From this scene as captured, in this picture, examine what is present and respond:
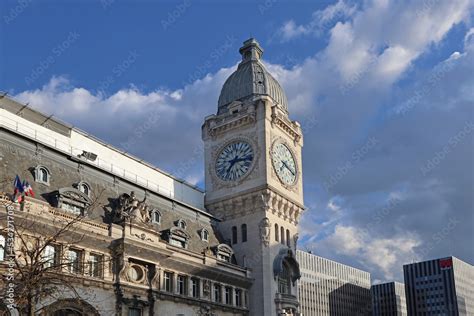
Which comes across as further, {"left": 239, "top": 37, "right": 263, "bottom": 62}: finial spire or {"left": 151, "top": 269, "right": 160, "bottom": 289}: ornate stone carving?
{"left": 239, "top": 37, "right": 263, "bottom": 62}: finial spire

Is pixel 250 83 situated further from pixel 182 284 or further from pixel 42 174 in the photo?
pixel 42 174

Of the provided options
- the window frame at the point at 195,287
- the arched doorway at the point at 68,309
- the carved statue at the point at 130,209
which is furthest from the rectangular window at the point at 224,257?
the arched doorway at the point at 68,309

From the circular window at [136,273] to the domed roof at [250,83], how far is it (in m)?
33.5

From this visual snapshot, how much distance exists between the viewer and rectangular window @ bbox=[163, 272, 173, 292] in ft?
205

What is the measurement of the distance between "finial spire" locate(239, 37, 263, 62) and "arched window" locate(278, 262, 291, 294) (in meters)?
29.5

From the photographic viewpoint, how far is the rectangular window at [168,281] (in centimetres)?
6256

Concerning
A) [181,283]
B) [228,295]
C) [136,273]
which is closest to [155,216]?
[181,283]

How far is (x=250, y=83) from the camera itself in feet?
284

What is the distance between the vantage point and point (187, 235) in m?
69.4

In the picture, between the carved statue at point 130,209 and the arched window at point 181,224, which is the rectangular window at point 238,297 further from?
the carved statue at point 130,209

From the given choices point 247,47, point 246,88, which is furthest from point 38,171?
point 247,47

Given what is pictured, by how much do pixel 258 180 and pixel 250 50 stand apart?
70.2ft

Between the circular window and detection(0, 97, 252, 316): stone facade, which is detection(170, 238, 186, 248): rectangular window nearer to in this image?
detection(0, 97, 252, 316): stone facade

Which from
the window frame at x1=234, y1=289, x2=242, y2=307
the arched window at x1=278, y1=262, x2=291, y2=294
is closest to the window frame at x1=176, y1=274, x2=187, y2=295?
the window frame at x1=234, y1=289, x2=242, y2=307
